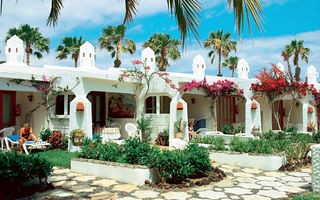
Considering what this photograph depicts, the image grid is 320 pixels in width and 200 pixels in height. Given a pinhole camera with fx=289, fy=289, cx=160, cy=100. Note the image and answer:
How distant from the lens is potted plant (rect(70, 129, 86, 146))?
431 inches

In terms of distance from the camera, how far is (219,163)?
902 centimetres

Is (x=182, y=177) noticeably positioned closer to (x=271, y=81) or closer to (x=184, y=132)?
(x=184, y=132)

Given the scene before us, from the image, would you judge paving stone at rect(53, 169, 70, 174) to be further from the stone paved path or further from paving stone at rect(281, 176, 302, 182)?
paving stone at rect(281, 176, 302, 182)

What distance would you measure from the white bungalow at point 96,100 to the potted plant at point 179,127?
0.65 ft

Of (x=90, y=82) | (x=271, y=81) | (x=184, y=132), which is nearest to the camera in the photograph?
(x=90, y=82)

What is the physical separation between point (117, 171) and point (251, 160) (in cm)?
399

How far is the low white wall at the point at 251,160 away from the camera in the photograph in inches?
320

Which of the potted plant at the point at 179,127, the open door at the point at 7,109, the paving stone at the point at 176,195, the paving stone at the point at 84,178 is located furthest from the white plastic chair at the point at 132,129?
the paving stone at the point at 176,195

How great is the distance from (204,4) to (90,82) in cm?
914

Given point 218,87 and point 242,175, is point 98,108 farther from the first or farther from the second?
point 242,175

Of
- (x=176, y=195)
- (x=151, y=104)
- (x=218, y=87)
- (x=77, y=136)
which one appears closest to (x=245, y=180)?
(x=176, y=195)

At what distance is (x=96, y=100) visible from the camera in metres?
14.8

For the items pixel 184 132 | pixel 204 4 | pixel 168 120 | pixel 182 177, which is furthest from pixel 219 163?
pixel 204 4

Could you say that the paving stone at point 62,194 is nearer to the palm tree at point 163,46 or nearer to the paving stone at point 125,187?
the paving stone at point 125,187
